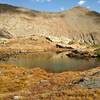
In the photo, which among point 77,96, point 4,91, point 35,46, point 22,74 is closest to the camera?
point 77,96

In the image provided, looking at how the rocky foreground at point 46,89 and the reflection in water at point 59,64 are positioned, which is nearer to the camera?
the rocky foreground at point 46,89

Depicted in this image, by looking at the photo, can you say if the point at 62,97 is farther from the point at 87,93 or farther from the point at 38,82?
the point at 38,82

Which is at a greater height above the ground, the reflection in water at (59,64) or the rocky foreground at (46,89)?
the rocky foreground at (46,89)

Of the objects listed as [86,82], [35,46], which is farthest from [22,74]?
[35,46]

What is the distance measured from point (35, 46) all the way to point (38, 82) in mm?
151493

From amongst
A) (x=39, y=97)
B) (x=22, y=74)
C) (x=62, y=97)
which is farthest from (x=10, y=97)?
(x=22, y=74)

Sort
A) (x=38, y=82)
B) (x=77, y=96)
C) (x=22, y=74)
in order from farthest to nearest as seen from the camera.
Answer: (x=22, y=74)
(x=38, y=82)
(x=77, y=96)

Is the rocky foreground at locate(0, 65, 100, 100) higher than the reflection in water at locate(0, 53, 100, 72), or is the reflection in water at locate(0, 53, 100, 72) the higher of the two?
the rocky foreground at locate(0, 65, 100, 100)

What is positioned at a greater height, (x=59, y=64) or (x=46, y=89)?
(x=46, y=89)

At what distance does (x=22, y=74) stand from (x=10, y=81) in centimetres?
856

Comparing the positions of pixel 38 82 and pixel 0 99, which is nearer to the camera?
pixel 0 99

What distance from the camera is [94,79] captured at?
36156 mm

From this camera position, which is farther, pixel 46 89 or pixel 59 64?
pixel 59 64

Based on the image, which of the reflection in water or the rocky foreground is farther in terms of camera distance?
the reflection in water
